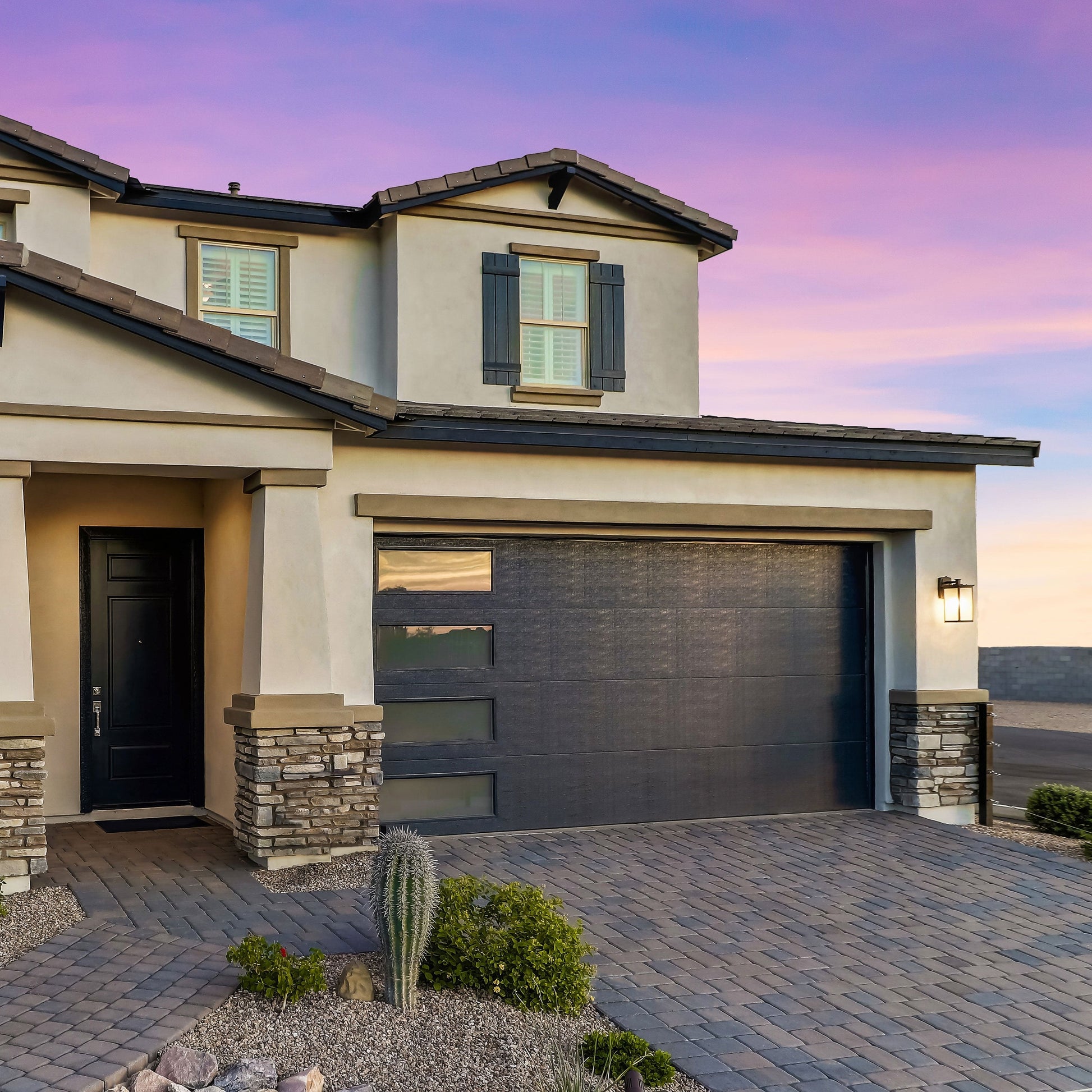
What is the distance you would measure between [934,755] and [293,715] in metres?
6.58

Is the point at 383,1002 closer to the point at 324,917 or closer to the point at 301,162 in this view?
the point at 324,917

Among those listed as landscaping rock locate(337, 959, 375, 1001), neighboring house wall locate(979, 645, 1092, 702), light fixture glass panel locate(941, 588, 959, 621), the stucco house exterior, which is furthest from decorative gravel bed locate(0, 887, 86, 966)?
neighboring house wall locate(979, 645, 1092, 702)

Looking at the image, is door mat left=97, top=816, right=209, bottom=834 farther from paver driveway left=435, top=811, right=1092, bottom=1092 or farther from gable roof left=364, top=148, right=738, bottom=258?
gable roof left=364, top=148, right=738, bottom=258

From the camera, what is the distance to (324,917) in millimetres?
7648

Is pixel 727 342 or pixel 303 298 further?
pixel 727 342

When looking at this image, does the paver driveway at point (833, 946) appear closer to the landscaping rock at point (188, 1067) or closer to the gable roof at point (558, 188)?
the landscaping rock at point (188, 1067)

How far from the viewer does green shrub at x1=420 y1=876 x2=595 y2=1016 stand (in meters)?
6.03

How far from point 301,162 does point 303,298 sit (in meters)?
2.96

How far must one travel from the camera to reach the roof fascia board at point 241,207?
40.0ft

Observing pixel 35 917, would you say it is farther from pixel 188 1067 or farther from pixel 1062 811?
pixel 1062 811

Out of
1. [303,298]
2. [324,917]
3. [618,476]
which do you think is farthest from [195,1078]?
[303,298]

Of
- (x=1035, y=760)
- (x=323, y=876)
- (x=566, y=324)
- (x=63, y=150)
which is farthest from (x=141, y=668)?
(x=1035, y=760)

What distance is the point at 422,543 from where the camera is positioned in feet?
34.6

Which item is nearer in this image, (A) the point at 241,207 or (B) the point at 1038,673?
(A) the point at 241,207
